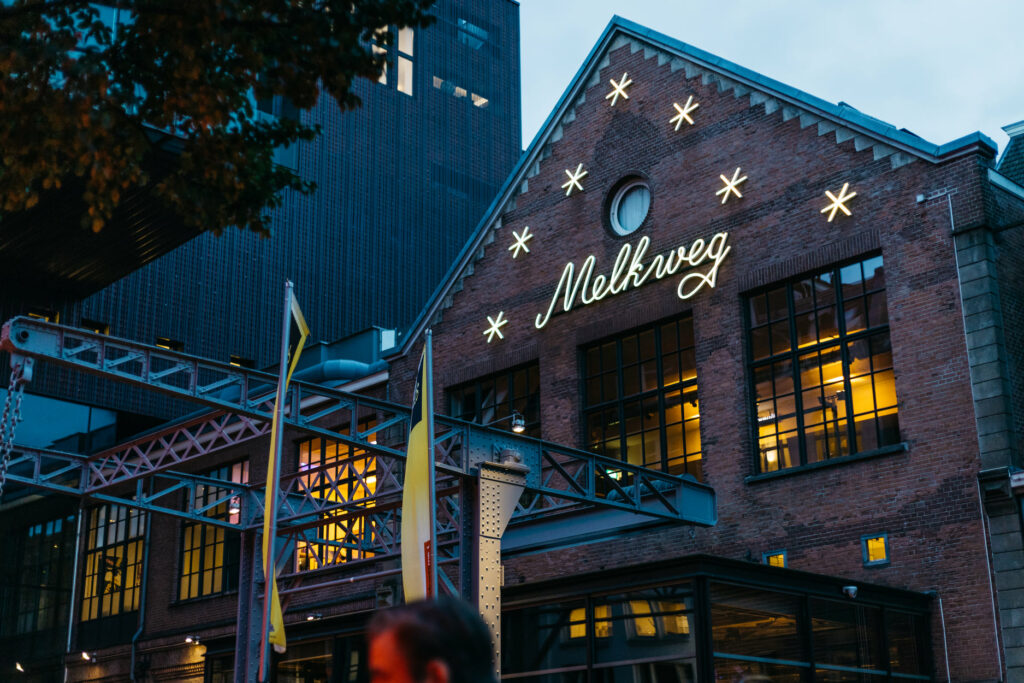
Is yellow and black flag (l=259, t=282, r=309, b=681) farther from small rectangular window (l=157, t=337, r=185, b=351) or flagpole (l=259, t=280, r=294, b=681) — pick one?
small rectangular window (l=157, t=337, r=185, b=351)

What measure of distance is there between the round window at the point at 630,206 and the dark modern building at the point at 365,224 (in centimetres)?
1130

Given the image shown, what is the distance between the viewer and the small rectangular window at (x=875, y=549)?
20328 millimetres

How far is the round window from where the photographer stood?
26.0m

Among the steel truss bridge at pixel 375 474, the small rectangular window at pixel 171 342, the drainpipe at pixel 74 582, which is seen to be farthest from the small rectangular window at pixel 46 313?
the steel truss bridge at pixel 375 474

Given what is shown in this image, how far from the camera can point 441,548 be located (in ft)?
79.4

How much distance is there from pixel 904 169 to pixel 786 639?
8523 millimetres

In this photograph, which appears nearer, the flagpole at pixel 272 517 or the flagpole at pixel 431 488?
the flagpole at pixel 272 517

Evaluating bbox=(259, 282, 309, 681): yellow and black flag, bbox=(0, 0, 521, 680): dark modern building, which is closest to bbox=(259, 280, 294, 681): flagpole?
bbox=(259, 282, 309, 681): yellow and black flag

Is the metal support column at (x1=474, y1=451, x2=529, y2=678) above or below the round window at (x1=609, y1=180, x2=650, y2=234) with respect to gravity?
below

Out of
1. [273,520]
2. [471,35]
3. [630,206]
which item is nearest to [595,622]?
[273,520]

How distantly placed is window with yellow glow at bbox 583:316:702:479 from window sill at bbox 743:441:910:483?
5.18 ft

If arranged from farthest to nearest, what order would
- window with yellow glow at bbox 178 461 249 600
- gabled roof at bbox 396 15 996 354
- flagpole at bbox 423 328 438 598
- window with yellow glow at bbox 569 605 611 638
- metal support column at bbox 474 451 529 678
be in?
1. window with yellow glow at bbox 178 461 249 600
2. gabled roof at bbox 396 15 996 354
3. window with yellow glow at bbox 569 605 611 638
4. metal support column at bbox 474 451 529 678
5. flagpole at bbox 423 328 438 598

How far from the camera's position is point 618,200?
26547 millimetres

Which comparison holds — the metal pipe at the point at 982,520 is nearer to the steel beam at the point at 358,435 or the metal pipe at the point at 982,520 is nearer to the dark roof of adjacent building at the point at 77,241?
the steel beam at the point at 358,435
